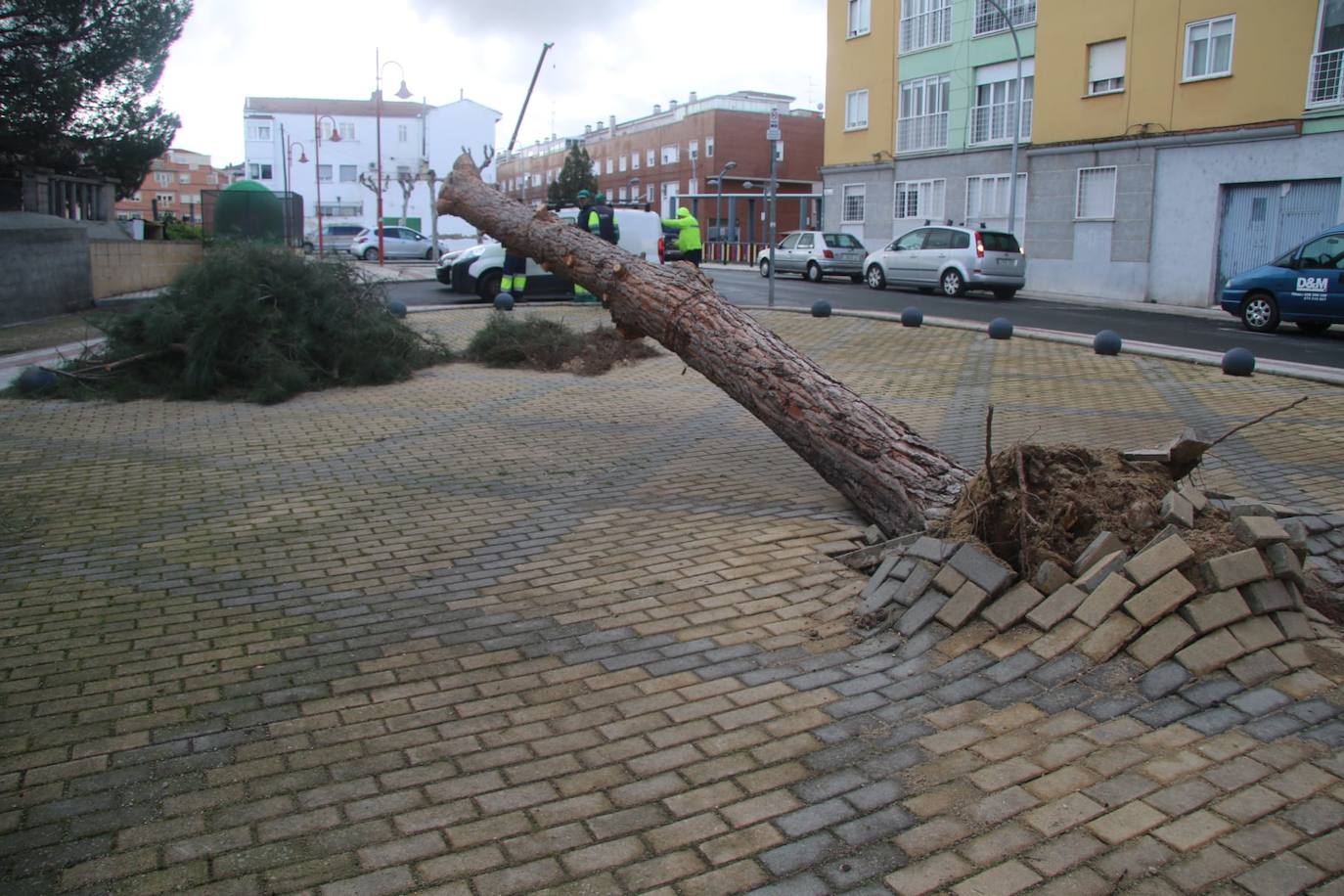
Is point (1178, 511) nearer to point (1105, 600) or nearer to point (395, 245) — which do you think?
point (1105, 600)

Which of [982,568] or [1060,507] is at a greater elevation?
[1060,507]

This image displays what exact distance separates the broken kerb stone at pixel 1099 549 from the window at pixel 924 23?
33.8 meters

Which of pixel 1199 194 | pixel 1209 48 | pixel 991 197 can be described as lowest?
pixel 1199 194

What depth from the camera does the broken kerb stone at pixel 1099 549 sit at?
4.35 m

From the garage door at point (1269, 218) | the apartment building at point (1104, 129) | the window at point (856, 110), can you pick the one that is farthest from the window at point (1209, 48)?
the window at point (856, 110)

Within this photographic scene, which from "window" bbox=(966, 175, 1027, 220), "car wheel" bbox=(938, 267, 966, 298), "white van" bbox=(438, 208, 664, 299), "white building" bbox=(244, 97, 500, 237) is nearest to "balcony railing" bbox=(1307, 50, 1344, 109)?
"car wheel" bbox=(938, 267, 966, 298)

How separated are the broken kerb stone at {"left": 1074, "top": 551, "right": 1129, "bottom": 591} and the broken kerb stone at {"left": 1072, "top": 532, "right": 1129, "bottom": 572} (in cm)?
8

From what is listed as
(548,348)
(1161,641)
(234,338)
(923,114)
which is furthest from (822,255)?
(1161,641)

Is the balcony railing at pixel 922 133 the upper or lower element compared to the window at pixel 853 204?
upper

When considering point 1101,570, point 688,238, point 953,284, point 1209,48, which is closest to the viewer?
point 1101,570

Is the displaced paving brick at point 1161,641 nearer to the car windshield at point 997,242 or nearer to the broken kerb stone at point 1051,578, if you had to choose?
the broken kerb stone at point 1051,578

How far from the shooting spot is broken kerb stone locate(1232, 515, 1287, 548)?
163 inches

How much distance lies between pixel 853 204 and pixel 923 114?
4.61 m

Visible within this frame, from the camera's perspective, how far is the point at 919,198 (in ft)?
118
